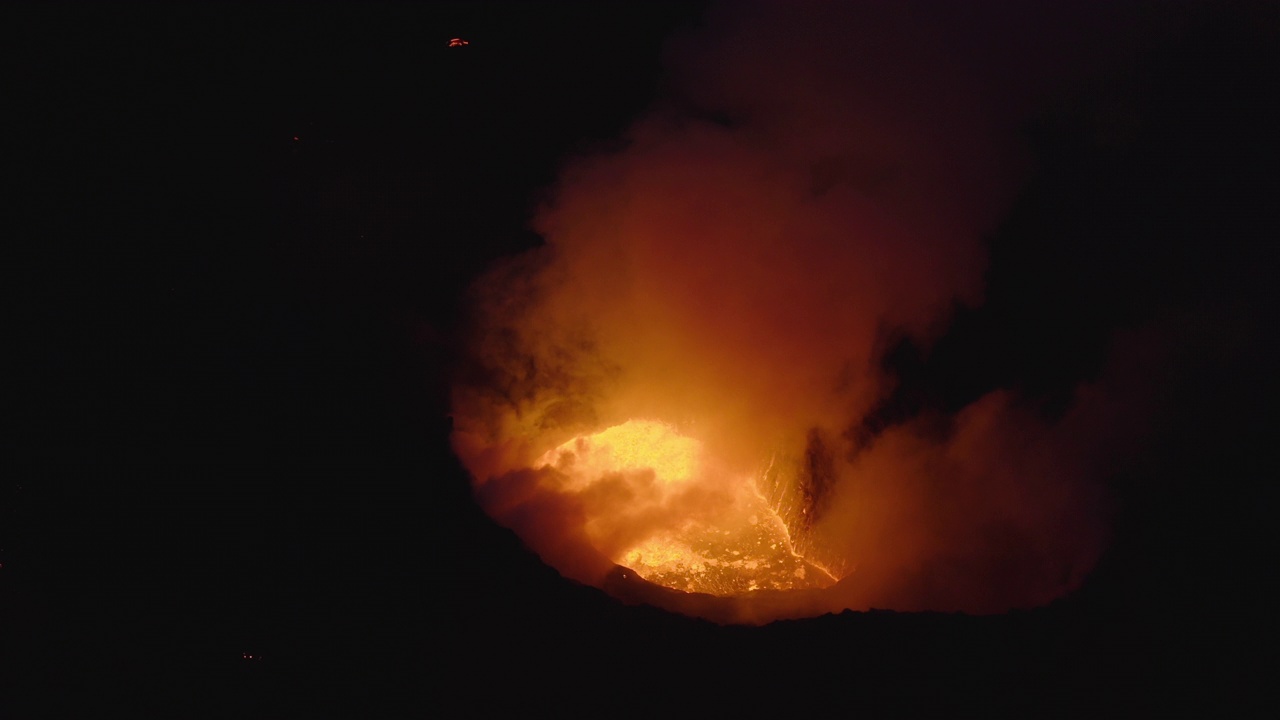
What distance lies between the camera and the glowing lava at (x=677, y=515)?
223 inches

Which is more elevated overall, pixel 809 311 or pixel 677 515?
pixel 809 311

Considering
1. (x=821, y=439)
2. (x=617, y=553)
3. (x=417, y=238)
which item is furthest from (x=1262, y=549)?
(x=417, y=238)

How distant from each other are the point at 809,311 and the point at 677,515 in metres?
2.04

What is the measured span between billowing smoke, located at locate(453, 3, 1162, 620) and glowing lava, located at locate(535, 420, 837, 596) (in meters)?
0.05

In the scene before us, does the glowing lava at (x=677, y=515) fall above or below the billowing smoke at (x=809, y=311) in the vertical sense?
below

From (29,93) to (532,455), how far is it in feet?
12.1

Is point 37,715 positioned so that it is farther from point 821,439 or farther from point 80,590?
point 821,439

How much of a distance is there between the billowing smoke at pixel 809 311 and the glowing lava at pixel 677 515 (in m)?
0.05

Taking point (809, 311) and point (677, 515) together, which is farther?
point (809, 311)

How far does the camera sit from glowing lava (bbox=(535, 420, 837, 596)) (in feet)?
18.6

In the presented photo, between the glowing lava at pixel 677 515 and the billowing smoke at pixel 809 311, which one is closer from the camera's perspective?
the billowing smoke at pixel 809 311

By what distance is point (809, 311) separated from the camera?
6941 mm

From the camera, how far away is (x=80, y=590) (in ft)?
14.9

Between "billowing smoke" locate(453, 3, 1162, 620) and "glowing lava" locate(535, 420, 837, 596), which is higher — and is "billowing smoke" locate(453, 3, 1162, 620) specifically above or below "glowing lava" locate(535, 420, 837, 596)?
above
